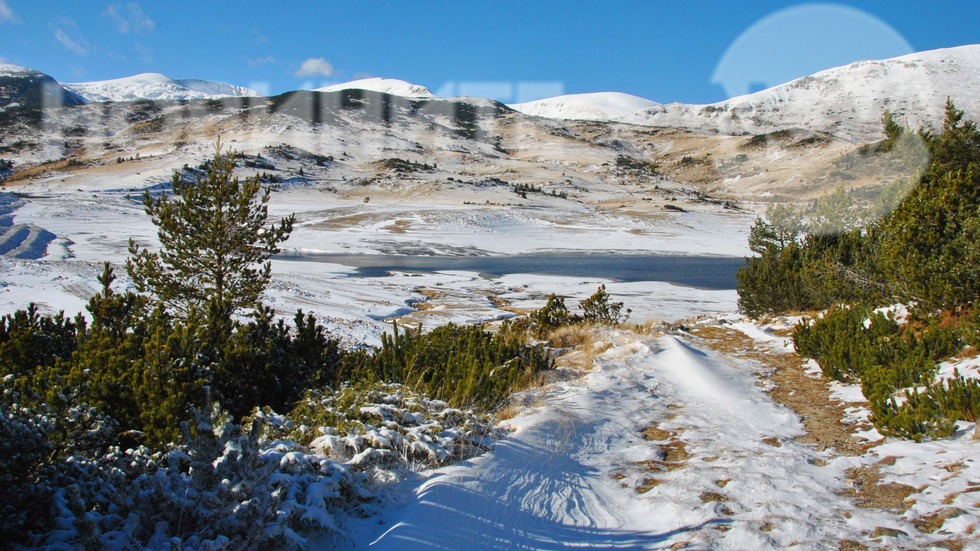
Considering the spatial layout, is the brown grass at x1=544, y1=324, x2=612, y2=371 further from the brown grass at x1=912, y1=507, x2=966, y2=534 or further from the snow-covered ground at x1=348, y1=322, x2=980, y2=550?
the brown grass at x1=912, y1=507, x2=966, y2=534

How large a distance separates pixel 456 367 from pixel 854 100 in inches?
7741

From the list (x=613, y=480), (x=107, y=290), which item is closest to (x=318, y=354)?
(x=107, y=290)

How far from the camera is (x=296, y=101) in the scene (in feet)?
407

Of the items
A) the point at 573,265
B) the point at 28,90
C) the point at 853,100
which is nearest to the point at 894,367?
the point at 573,265

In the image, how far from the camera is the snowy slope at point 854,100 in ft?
484

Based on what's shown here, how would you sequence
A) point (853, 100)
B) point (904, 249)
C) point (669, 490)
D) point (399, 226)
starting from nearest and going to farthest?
point (669, 490) → point (904, 249) → point (399, 226) → point (853, 100)

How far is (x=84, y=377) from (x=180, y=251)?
21.1 feet

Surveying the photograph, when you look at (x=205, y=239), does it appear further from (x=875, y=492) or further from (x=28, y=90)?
(x=28, y=90)

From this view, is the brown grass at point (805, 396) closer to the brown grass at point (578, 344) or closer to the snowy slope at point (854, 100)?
the brown grass at point (578, 344)

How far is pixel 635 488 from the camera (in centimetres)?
362

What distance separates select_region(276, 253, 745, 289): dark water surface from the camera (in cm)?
3050

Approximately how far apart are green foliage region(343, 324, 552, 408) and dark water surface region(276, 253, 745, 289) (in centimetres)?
2173

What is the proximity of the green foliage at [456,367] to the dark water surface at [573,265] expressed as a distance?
21733mm

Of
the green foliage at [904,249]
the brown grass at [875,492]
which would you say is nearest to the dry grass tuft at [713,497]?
the brown grass at [875,492]
